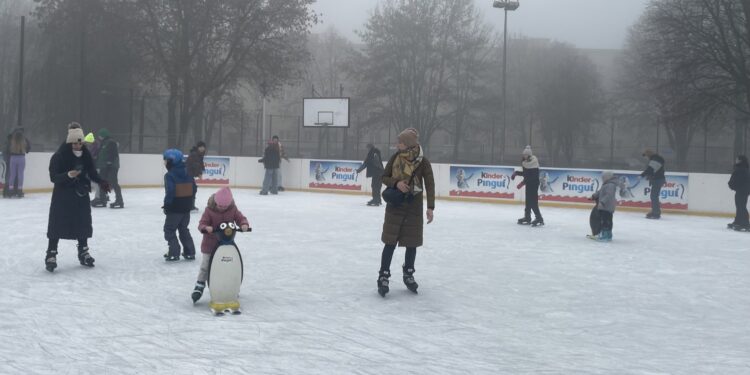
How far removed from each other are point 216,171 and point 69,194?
Result: 16.4 metres

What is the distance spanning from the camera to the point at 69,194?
741cm

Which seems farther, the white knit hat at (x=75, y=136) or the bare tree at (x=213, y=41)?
the bare tree at (x=213, y=41)

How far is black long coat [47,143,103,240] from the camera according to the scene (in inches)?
289

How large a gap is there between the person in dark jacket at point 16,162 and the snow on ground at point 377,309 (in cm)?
585

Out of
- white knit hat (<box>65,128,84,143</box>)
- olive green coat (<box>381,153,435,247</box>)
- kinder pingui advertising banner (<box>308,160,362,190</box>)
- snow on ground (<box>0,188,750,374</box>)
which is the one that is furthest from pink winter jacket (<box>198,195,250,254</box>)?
kinder pingui advertising banner (<box>308,160,362,190</box>)

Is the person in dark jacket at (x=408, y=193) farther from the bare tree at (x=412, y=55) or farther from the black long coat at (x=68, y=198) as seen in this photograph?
the bare tree at (x=412, y=55)

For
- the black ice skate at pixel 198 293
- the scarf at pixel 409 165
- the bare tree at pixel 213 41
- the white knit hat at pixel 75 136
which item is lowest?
the black ice skate at pixel 198 293

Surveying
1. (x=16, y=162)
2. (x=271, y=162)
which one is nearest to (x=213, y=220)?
(x=16, y=162)

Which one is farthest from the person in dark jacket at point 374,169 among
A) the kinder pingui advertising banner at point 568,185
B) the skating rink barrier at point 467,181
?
the kinder pingui advertising banner at point 568,185

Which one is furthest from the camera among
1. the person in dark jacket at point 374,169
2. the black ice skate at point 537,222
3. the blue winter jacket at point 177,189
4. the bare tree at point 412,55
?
the bare tree at point 412,55

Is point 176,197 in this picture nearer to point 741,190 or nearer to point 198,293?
point 198,293

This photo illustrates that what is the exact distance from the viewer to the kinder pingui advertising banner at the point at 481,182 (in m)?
20.0

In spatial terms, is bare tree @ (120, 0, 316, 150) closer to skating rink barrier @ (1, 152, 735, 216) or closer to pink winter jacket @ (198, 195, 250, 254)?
skating rink barrier @ (1, 152, 735, 216)

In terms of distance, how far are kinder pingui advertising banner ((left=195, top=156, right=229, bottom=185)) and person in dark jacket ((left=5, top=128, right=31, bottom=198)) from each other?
7.22 metres
